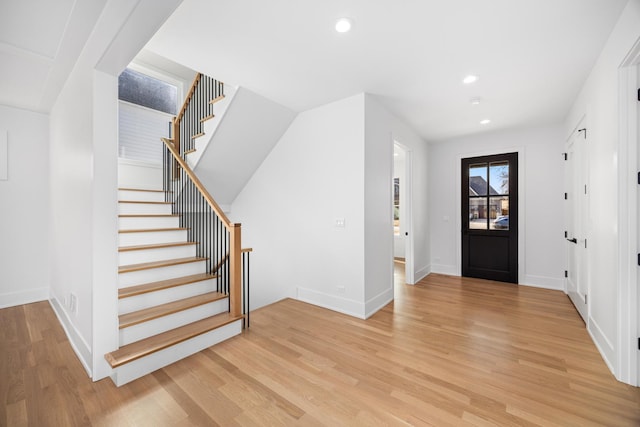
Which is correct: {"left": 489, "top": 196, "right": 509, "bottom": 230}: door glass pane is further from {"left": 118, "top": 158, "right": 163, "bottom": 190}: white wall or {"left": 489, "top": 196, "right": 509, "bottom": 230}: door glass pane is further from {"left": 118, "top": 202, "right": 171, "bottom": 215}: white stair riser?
{"left": 118, "top": 158, "right": 163, "bottom": 190}: white wall

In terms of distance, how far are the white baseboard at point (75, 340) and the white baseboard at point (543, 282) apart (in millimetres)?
5905

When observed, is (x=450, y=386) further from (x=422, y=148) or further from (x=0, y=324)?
(x=0, y=324)

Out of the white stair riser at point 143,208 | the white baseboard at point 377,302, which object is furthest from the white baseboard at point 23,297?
the white baseboard at point 377,302

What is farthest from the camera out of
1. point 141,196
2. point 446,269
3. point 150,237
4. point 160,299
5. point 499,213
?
point 446,269

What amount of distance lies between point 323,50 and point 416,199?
323cm

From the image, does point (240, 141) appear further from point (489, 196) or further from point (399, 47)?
point (489, 196)

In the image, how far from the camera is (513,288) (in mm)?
4449

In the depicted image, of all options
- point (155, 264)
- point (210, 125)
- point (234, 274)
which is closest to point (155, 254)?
point (155, 264)

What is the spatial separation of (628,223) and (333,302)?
112 inches

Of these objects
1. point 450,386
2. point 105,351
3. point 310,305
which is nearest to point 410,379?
point 450,386

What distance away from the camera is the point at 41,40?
2.19 meters

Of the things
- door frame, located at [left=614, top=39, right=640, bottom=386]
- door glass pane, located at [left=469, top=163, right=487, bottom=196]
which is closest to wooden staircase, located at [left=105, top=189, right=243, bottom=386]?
door frame, located at [left=614, top=39, right=640, bottom=386]

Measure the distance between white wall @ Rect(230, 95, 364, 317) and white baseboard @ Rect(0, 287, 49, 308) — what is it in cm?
292

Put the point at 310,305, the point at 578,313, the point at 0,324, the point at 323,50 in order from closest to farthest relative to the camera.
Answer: the point at 323,50
the point at 0,324
the point at 578,313
the point at 310,305
